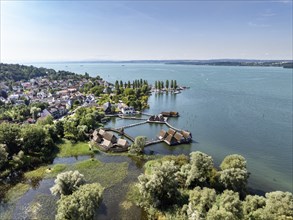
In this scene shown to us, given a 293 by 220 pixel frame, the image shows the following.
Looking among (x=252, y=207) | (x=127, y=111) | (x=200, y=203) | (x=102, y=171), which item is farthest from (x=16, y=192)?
(x=127, y=111)

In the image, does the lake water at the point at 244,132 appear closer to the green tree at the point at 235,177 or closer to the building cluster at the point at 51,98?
the green tree at the point at 235,177

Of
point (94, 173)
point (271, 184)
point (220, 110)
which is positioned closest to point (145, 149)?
point (94, 173)

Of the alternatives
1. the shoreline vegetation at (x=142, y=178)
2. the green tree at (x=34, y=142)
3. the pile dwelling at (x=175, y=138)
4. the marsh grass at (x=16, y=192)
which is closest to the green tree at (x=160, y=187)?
the shoreline vegetation at (x=142, y=178)

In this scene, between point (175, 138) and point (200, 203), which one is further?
point (175, 138)

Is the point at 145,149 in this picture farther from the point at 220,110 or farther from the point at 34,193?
the point at 220,110

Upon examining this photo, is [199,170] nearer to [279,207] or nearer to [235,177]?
[235,177]

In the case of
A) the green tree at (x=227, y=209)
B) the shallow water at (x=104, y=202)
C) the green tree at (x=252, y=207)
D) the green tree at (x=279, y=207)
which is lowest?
the shallow water at (x=104, y=202)
